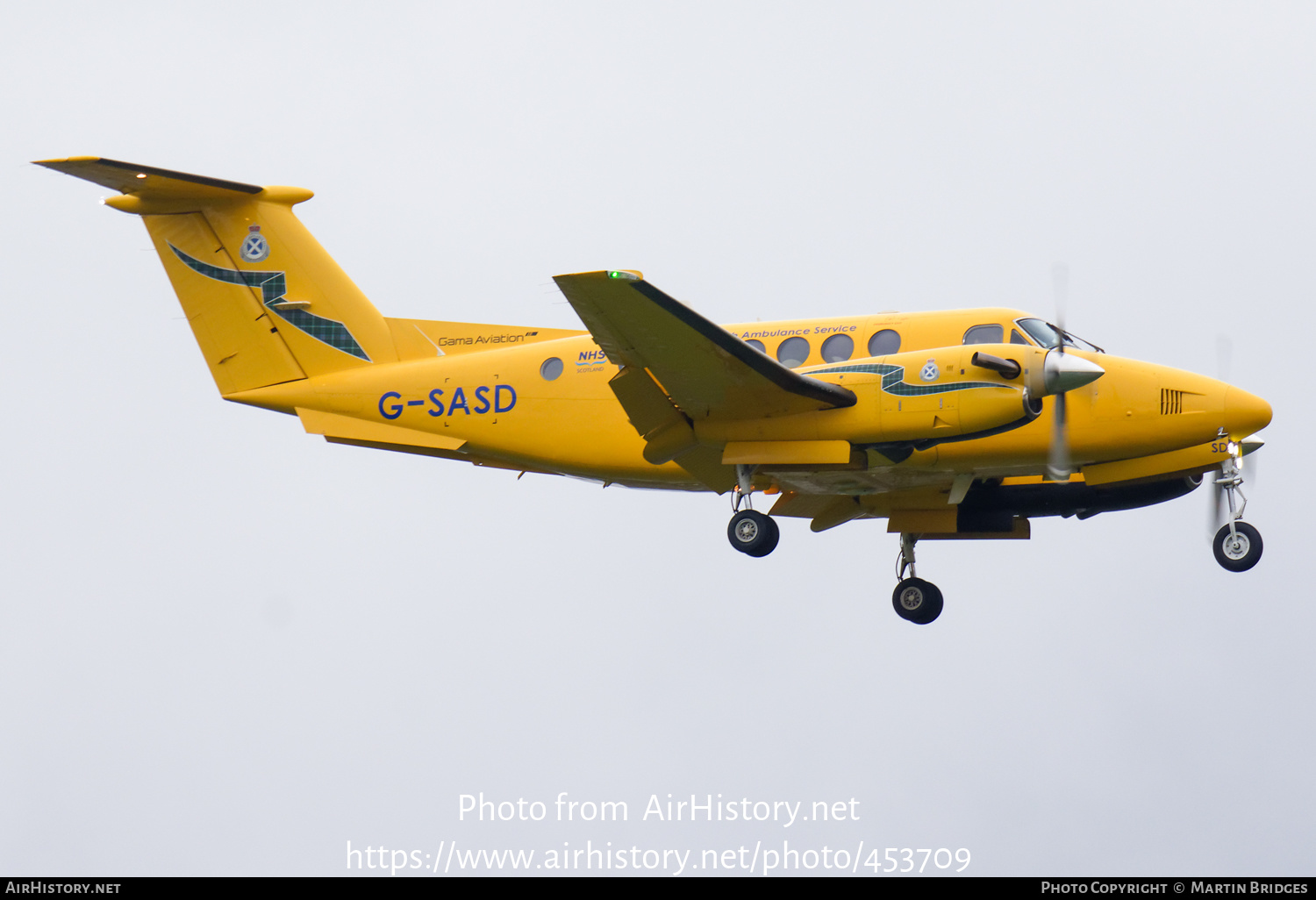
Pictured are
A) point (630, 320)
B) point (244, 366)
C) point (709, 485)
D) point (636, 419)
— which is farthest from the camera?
point (244, 366)

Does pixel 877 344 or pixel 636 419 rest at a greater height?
pixel 877 344

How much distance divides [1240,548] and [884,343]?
4.28 meters

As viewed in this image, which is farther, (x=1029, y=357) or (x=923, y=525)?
(x=923, y=525)

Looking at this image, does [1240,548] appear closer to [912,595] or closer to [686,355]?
[912,595]

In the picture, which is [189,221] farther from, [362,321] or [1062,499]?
[1062,499]

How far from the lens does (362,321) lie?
19062 millimetres

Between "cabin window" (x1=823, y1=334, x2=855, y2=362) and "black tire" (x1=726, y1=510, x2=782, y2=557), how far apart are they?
1.92 meters

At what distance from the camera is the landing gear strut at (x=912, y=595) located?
1862 cm

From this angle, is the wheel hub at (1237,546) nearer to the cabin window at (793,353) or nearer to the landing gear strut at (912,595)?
the landing gear strut at (912,595)

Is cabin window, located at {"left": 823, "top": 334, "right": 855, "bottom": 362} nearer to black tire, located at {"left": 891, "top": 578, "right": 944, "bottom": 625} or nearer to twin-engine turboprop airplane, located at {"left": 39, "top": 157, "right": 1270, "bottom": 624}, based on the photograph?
twin-engine turboprop airplane, located at {"left": 39, "top": 157, "right": 1270, "bottom": 624}

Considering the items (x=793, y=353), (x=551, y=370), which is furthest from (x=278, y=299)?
(x=793, y=353)

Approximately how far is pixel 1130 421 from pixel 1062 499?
80.6 inches

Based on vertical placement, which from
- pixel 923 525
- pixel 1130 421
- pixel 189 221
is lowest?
pixel 923 525

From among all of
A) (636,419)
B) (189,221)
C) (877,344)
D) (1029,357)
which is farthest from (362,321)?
(1029,357)
